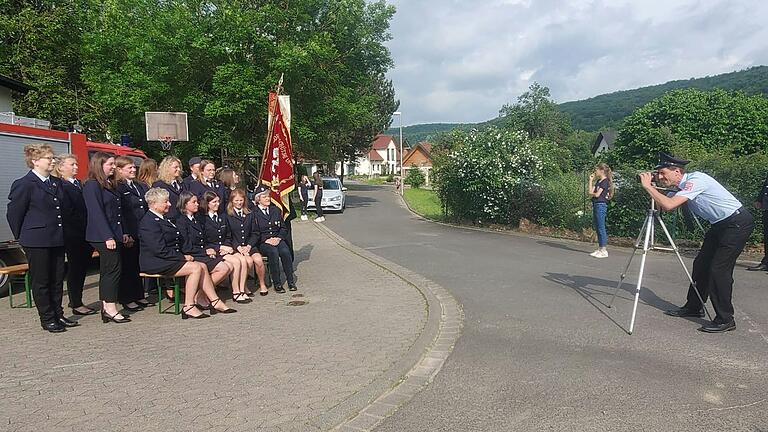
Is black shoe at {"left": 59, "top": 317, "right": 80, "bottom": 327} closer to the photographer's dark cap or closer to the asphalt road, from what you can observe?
the asphalt road

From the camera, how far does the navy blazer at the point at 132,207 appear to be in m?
6.87

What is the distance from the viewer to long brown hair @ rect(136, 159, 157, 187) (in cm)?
747

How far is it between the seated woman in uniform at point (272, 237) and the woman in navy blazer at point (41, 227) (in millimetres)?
2632

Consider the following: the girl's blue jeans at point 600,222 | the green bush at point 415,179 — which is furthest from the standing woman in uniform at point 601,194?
the green bush at point 415,179

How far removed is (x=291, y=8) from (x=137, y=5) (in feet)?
20.1

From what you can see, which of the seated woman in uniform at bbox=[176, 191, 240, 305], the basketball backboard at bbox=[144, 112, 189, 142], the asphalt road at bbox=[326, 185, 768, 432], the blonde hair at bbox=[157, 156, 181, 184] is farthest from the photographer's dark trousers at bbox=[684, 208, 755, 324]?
the basketball backboard at bbox=[144, 112, 189, 142]

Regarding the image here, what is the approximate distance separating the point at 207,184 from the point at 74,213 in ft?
6.09

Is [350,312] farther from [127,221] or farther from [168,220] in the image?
[127,221]

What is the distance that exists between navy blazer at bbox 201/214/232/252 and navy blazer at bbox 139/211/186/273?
2.86 feet

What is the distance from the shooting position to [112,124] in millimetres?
24156

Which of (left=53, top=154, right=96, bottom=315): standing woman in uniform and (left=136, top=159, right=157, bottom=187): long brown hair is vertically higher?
(left=136, top=159, right=157, bottom=187): long brown hair

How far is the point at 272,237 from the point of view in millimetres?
8125

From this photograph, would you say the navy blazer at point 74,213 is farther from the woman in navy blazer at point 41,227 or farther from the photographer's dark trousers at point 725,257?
the photographer's dark trousers at point 725,257

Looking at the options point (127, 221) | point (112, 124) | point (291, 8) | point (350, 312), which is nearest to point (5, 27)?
point (112, 124)
